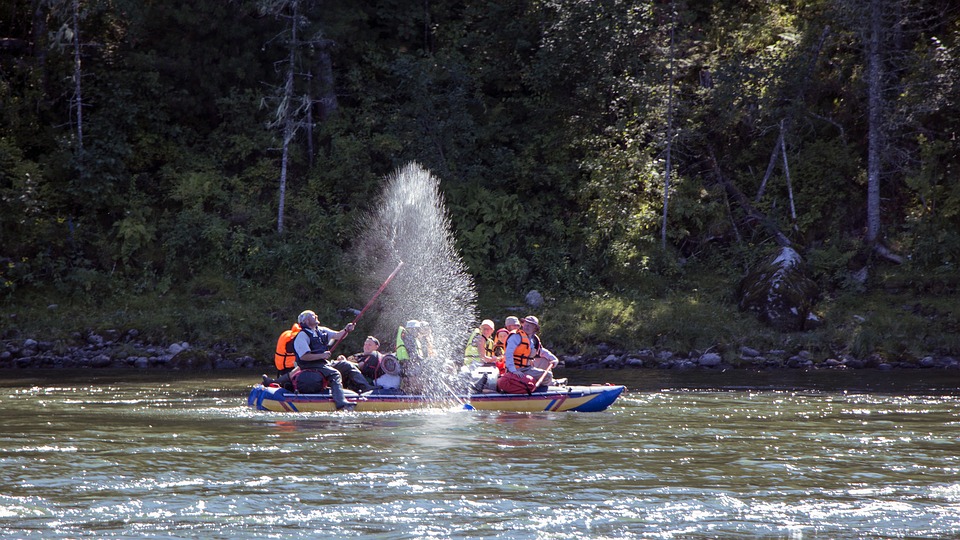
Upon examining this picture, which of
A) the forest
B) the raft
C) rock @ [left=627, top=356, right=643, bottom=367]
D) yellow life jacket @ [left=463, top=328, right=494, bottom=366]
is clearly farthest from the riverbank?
the raft

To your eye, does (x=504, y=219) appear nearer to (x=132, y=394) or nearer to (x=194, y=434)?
(x=132, y=394)

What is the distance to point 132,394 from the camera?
19.3 metres

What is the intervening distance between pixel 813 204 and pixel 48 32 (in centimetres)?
2163

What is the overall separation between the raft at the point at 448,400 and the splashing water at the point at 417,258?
6.97 meters

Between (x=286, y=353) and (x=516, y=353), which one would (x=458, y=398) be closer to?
(x=516, y=353)

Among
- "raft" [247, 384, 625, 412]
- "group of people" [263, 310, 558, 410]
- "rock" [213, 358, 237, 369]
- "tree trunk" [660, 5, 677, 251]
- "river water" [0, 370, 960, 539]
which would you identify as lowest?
"river water" [0, 370, 960, 539]

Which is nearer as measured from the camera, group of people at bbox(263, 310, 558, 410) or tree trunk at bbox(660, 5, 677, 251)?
group of people at bbox(263, 310, 558, 410)

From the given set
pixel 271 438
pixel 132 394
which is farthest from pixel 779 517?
pixel 132 394

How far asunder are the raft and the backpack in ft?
0.51

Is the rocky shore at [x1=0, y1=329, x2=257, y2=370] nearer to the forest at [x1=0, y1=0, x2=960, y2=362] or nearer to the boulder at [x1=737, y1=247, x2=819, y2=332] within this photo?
the forest at [x1=0, y1=0, x2=960, y2=362]

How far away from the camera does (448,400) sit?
1781cm

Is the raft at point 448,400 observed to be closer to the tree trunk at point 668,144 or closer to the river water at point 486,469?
the river water at point 486,469

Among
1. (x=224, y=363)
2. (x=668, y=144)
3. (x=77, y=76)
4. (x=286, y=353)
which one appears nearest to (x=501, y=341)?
(x=286, y=353)

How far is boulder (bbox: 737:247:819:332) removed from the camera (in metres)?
26.2
